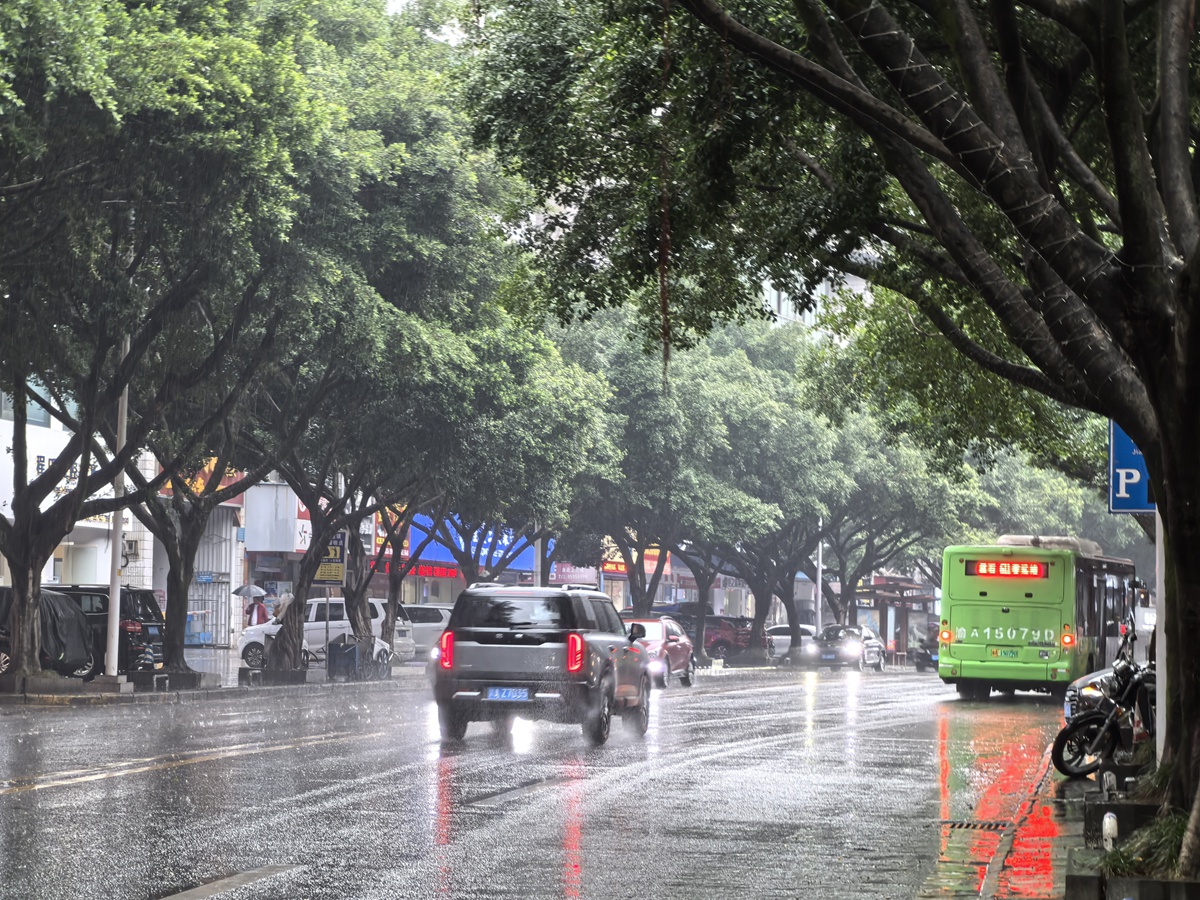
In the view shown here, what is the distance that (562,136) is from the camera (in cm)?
1543

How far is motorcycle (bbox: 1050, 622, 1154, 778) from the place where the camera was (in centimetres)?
1436

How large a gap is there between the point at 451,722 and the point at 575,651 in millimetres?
1659

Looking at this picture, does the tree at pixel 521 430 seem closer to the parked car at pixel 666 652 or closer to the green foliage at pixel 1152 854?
the parked car at pixel 666 652

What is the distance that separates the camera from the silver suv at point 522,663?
18.2 metres

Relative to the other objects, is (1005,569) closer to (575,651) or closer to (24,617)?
(575,651)

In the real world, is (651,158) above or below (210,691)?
above

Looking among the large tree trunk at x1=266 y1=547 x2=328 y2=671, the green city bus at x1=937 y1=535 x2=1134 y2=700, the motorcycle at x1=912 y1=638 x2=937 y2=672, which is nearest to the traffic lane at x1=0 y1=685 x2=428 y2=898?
the green city bus at x1=937 y1=535 x2=1134 y2=700

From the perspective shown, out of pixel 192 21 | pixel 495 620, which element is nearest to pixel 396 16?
pixel 192 21

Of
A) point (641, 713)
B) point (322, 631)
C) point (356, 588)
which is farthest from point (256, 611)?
point (641, 713)

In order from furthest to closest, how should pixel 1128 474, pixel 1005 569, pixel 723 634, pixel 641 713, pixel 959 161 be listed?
pixel 723 634 < pixel 1005 569 < pixel 641 713 < pixel 1128 474 < pixel 959 161

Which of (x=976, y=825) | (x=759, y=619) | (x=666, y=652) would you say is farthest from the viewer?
(x=759, y=619)

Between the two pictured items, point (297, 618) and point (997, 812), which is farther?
point (297, 618)

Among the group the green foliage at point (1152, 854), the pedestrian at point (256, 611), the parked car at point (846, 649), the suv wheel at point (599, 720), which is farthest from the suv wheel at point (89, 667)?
the parked car at point (846, 649)

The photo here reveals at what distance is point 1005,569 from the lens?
1192 inches
